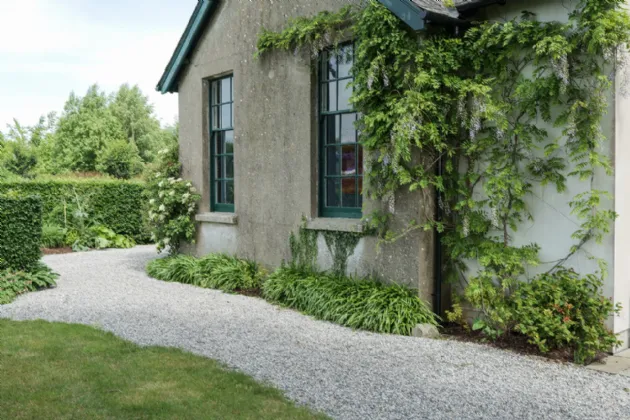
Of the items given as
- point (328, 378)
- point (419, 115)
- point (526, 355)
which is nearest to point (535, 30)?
point (419, 115)

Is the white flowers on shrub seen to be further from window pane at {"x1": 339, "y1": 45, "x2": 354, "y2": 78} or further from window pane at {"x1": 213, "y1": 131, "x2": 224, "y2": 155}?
window pane at {"x1": 339, "y1": 45, "x2": 354, "y2": 78}

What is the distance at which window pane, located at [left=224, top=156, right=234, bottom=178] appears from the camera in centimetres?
1162

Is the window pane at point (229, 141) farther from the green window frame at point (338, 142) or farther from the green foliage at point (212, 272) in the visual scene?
the green window frame at point (338, 142)

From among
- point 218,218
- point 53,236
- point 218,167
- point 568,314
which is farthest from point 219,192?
→ point 53,236

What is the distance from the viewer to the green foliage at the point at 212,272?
1016 centimetres

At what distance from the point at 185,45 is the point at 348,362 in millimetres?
8652

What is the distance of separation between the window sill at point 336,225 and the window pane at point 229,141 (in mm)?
3199

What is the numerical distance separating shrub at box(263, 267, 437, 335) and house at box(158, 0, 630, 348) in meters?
0.27

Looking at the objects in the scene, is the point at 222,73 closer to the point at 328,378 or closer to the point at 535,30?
the point at 535,30

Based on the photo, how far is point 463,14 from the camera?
289 inches

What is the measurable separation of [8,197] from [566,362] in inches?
374

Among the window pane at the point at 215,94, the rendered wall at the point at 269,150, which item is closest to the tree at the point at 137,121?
the window pane at the point at 215,94

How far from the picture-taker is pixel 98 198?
18.2 m

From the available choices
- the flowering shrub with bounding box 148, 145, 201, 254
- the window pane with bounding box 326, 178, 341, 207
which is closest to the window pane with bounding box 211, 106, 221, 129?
the flowering shrub with bounding box 148, 145, 201, 254
